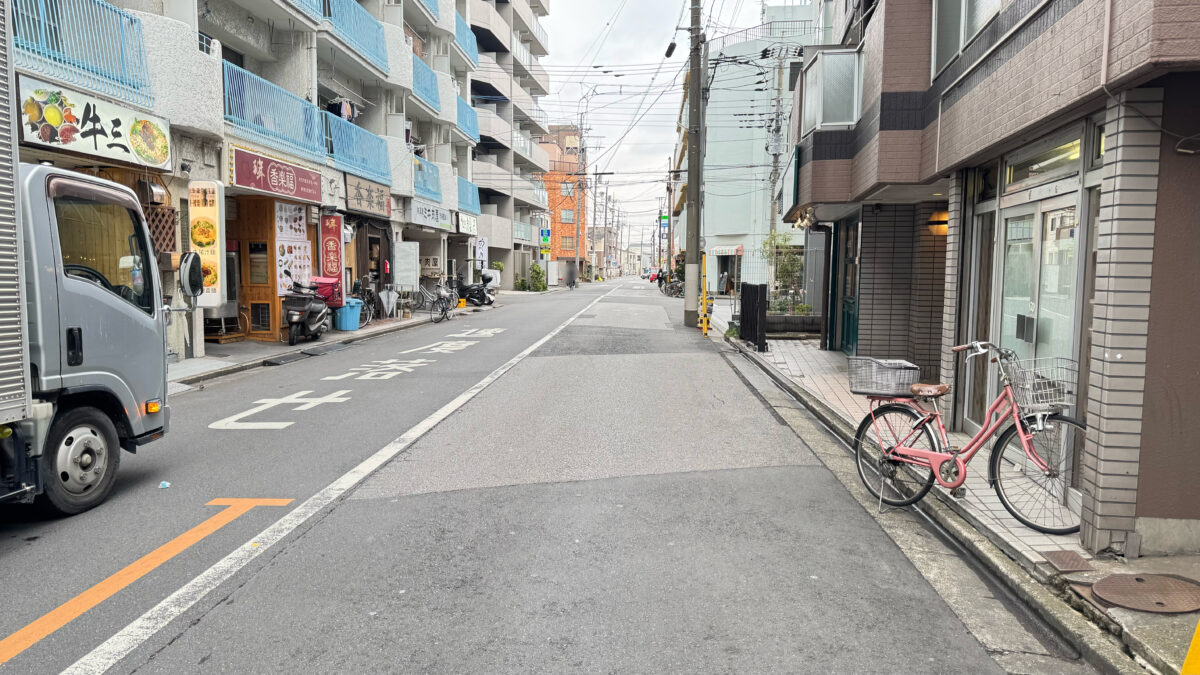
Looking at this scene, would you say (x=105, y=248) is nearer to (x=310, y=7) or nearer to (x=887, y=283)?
(x=887, y=283)

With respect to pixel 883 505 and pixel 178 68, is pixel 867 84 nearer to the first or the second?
pixel 883 505

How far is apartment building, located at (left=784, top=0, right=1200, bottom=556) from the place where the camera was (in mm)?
4148

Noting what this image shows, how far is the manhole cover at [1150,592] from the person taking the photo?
3.67 metres

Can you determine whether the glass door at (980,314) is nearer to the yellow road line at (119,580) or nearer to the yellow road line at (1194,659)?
the yellow road line at (1194,659)

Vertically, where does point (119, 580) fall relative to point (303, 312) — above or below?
below

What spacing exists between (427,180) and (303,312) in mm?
13430

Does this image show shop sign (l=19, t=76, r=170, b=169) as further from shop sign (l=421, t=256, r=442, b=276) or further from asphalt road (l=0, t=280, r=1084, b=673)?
shop sign (l=421, t=256, r=442, b=276)

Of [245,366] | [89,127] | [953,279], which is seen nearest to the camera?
[953,279]

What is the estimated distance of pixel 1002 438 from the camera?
5.11 meters

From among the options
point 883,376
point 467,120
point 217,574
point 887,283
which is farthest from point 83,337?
point 467,120

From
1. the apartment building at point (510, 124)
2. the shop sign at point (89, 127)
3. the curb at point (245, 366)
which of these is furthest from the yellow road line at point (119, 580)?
the apartment building at point (510, 124)

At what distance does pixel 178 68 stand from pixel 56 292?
9848 millimetres

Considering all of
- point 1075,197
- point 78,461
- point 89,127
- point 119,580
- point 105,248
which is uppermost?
point 89,127

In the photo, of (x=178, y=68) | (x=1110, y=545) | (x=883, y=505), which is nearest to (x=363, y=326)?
(x=178, y=68)
